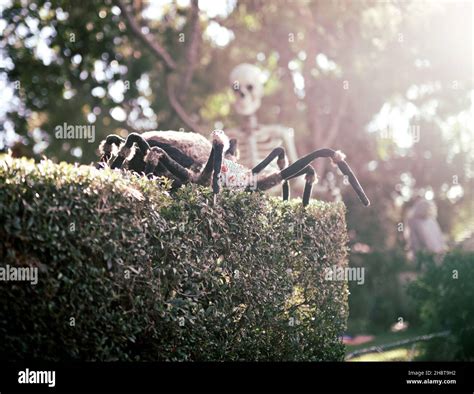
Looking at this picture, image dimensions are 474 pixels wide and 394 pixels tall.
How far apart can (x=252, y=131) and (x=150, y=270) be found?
12971mm

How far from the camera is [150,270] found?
5.34 m

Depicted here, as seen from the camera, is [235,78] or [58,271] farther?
[235,78]

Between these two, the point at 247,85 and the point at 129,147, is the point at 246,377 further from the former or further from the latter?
the point at 247,85

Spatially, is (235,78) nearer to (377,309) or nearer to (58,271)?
(377,309)

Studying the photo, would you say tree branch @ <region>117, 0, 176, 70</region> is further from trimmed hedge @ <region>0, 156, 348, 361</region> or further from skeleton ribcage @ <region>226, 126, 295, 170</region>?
trimmed hedge @ <region>0, 156, 348, 361</region>

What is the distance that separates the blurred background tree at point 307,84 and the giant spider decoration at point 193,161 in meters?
9.33

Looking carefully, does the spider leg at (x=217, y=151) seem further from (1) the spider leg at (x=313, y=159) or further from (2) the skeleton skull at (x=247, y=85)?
(2) the skeleton skull at (x=247, y=85)

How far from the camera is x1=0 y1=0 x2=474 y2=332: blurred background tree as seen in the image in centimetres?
1911

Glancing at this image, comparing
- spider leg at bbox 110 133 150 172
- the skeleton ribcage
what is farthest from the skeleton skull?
spider leg at bbox 110 133 150 172

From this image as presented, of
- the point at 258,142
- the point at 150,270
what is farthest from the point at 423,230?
the point at 150,270

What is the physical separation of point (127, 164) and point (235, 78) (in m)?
12.7

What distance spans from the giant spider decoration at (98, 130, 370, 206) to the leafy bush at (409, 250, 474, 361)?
4033mm

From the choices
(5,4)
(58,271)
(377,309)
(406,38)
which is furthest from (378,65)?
(58,271)

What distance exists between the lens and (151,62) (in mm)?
21672
